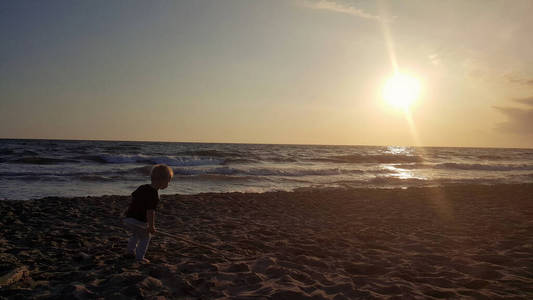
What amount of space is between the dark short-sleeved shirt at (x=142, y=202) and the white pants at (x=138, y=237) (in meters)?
0.07

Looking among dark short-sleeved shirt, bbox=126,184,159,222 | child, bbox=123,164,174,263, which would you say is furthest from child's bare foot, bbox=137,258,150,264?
dark short-sleeved shirt, bbox=126,184,159,222

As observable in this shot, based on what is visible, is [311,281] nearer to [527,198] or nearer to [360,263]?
[360,263]

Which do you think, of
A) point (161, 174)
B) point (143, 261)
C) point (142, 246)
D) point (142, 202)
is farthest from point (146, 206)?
point (143, 261)

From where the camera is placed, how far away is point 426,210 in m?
9.10

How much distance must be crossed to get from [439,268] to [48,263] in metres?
5.13

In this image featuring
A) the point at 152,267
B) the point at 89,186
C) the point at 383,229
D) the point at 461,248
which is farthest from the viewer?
the point at 89,186

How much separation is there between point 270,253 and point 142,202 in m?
2.01

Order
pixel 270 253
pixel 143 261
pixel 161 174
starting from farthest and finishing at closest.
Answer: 1. pixel 270 253
2. pixel 143 261
3. pixel 161 174

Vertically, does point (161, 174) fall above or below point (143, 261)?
above

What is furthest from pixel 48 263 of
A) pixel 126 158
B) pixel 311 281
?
pixel 126 158

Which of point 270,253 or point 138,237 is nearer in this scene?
point 138,237

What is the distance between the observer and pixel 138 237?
4406 millimetres

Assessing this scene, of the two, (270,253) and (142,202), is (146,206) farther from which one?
(270,253)

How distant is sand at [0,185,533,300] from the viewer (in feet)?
11.7
